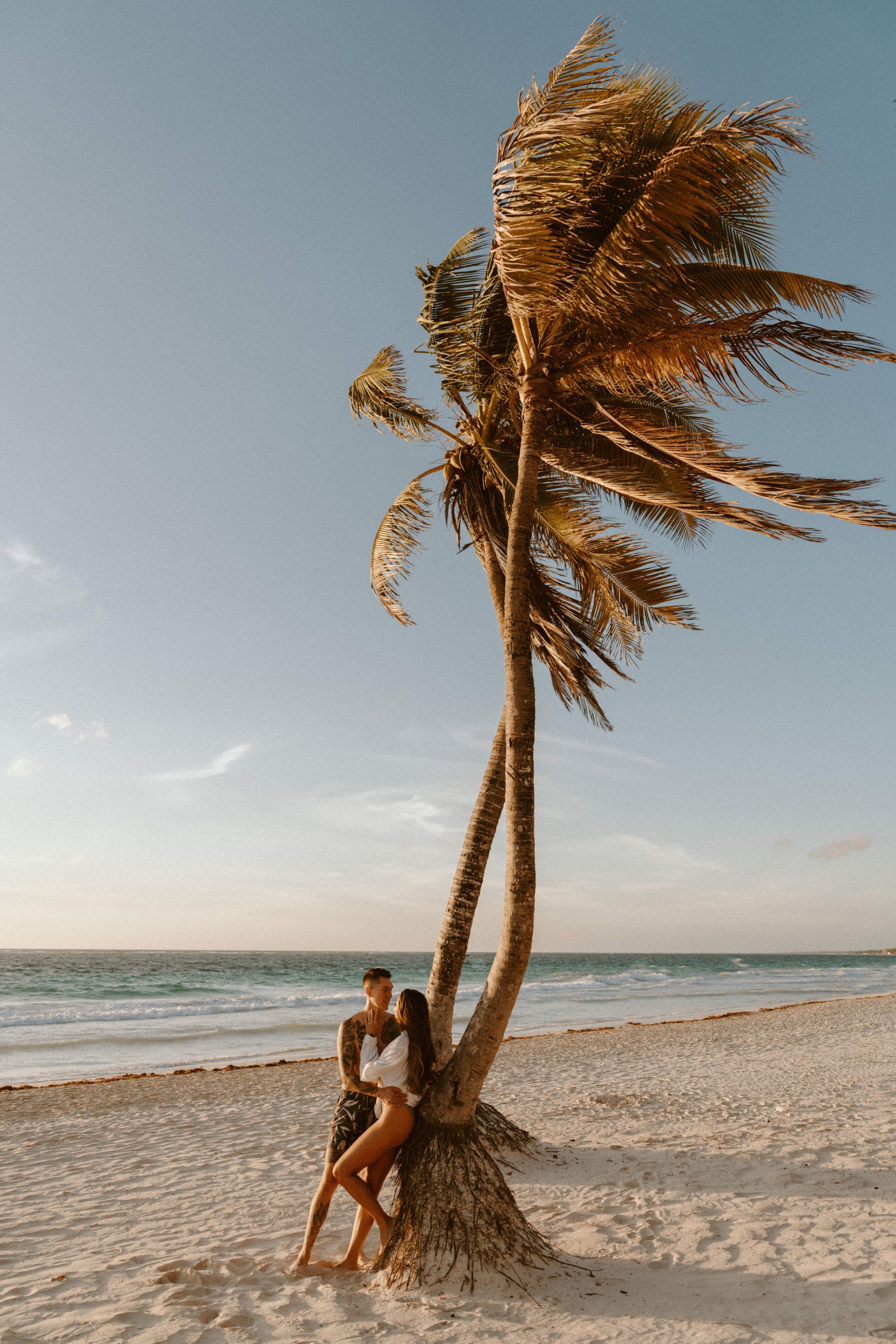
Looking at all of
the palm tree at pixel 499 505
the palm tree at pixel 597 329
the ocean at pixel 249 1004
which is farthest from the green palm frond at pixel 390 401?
the ocean at pixel 249 1004

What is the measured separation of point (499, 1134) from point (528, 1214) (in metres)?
1.05

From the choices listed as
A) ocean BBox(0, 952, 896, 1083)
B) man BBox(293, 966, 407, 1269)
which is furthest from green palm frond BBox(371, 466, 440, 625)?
ocean BBox(0, 952, 896, 1083)

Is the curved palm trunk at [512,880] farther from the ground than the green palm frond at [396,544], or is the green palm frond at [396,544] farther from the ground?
the green palm frond at [396,544]

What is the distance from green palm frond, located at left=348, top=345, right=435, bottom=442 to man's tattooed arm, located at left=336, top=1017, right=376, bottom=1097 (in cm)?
515

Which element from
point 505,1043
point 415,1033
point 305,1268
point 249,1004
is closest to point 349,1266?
point 305,1268

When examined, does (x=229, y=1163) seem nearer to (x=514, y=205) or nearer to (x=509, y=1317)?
(x=509, y=1317)

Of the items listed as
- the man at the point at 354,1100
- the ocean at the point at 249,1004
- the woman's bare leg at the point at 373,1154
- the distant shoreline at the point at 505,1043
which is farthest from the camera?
the ocean at the point at 249,1004

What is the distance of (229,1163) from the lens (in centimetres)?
718

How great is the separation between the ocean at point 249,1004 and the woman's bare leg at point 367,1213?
31.8 feet

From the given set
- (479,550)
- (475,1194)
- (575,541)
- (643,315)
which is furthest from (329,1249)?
(643,315)

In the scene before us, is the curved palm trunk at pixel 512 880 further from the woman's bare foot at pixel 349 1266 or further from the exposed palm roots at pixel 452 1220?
the woman's bare foot at pixel 349 1266

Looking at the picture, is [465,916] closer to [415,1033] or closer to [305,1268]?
[415,1033]

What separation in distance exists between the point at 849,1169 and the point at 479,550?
571cm

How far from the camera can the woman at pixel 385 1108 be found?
4.43m
